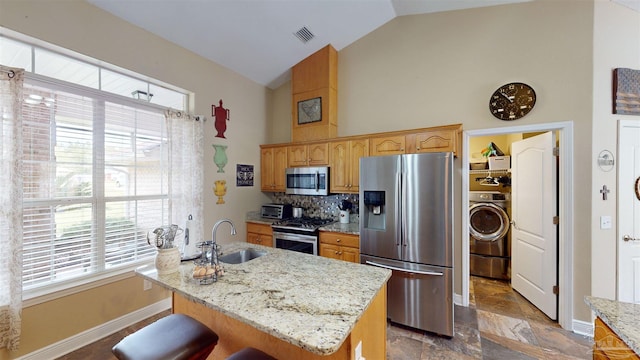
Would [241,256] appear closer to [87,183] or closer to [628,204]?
[87,183]

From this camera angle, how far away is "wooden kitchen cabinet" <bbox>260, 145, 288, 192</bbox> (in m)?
3.89

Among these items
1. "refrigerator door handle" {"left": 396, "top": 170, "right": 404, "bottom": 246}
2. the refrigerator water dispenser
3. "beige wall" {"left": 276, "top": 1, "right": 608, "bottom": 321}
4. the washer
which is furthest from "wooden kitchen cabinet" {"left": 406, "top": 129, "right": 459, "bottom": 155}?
the washer

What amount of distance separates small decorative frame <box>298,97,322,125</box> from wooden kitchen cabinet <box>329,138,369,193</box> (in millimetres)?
598

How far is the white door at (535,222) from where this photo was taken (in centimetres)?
267

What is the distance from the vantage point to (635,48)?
7.86ft

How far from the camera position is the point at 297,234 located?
3.31 m

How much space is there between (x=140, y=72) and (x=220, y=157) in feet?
4.23

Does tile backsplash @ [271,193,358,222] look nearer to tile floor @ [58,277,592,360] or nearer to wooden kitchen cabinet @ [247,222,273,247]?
wooden kitchen cabinet @ [247,222,273,247]

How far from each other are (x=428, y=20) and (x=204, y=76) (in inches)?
118

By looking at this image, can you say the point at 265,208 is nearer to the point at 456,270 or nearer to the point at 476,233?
the point at 456,270

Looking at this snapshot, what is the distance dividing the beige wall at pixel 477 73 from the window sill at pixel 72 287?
3.21 m

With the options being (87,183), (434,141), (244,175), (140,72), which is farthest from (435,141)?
(87,183)

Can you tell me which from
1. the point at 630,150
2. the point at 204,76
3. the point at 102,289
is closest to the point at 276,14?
the point at 204,76

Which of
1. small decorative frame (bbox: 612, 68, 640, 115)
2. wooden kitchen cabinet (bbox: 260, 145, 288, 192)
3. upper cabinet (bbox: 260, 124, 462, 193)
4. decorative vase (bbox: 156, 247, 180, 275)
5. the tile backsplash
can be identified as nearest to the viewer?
decorative vase (bbox: 156, 247, 180, 275)
